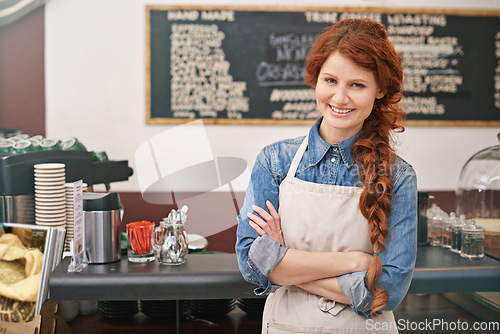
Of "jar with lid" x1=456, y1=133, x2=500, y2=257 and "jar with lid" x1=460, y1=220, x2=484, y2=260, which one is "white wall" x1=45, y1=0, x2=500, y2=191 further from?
"jar with lid" x1=460, y1=220, x2=484, y2=260

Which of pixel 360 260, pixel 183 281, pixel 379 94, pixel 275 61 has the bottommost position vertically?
pixel 183 281

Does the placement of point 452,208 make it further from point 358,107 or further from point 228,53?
point 358,107

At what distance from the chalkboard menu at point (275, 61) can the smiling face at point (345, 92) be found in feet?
6.99

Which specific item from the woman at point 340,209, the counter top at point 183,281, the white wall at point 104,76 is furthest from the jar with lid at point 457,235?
the white wall at point 104,76

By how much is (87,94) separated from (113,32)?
0.46 meters

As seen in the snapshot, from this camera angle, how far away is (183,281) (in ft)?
4.59

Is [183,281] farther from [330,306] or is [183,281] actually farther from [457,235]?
[457,235]

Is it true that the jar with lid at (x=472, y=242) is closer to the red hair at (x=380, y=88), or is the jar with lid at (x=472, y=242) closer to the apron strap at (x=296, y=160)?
the red hair at (x=380, y=88)

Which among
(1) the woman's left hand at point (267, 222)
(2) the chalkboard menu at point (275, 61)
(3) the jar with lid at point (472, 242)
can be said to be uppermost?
(2) the chalkboard menu at point (275, 61)

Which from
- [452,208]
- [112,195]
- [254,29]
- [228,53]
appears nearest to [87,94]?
[228,53]

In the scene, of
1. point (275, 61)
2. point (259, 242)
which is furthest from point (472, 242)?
point (275, 61)

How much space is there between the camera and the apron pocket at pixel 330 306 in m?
1.17

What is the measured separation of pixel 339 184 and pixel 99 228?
80 cm

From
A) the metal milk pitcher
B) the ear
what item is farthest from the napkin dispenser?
the ear
